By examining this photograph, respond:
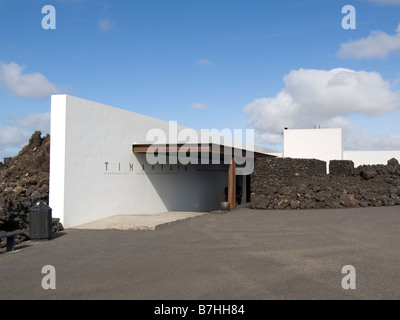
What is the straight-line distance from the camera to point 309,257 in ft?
26.9

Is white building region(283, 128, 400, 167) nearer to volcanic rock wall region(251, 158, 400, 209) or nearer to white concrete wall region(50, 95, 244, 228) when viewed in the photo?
volcanic rock wall region(251, 158, 400, 209)

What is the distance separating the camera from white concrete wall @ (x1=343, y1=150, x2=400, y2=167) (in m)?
39.9

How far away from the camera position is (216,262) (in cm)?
783

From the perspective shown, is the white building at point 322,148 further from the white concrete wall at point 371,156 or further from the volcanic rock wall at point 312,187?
the volcanic rock wall at point 312,187

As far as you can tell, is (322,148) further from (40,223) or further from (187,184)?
(40,223)

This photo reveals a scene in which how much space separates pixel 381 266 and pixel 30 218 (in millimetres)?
8440

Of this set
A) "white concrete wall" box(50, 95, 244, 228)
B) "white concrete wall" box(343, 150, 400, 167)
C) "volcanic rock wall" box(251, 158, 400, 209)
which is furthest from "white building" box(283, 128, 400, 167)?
"white concrete wall" box(50, 95, 244, 228)

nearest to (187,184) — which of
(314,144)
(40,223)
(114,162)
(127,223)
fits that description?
(114,162)

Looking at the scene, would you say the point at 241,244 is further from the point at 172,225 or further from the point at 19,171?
the point at 19,171

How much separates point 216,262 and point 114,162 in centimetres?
854

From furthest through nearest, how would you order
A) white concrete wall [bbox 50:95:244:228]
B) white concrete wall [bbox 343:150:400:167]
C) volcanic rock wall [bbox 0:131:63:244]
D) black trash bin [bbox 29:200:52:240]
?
1. white concrete wall [bbox 343:150:400:167]
2. white concrete wall [bbox 50:95:244:228]
3. volcanic rock wall [bbox 0:131:63:244]
4. black trash bin [bbox 29:200:52:240]
